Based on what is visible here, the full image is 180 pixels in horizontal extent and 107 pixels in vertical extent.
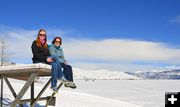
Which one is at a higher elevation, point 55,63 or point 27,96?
A: point 55,63

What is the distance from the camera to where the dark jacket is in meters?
9.80

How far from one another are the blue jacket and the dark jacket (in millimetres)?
122

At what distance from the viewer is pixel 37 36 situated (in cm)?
997

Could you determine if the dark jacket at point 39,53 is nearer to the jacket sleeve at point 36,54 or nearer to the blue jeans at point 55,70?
the jacket sleeve at point 36,54

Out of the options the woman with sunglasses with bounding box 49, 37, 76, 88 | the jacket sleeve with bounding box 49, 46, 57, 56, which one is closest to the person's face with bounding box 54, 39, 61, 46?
Result: the woman with sunglasses with bounding box 49, 37, 76, 88

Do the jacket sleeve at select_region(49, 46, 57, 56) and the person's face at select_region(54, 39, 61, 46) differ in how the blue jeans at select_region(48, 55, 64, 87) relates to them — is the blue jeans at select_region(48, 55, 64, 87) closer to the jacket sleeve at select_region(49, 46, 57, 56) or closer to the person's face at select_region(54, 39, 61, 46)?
the jacket sleeve at select_region(49, 46, 57, 56)

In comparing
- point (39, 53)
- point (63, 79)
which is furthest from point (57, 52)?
point (63, 79)

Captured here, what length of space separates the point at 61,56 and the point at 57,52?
5.9 inches

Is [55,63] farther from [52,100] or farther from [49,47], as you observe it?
[52,100]

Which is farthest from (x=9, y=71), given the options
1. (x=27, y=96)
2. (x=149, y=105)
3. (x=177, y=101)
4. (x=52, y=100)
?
(x=149, y=105)

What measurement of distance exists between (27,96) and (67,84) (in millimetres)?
6237

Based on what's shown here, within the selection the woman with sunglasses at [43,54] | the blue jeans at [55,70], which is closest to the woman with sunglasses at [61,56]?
the woman with sunglasses at [43,54]

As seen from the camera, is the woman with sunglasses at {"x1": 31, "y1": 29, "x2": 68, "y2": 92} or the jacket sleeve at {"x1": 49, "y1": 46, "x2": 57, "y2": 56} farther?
the jacket sleeve at {"x1": 49, "y1": 46, "x2": 57, "y2": 56}

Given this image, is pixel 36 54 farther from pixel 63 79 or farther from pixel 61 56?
pixel 63 79
